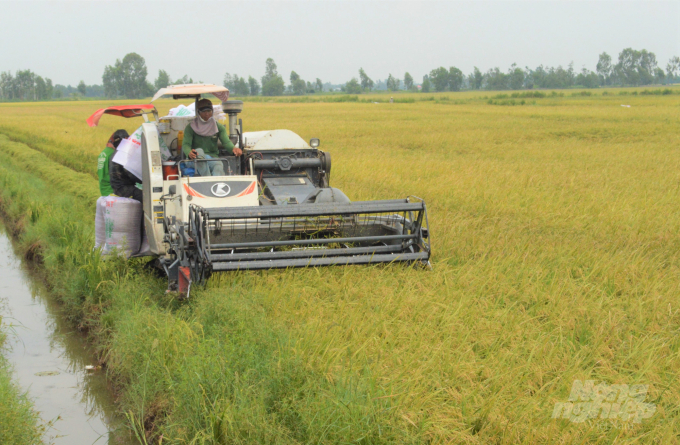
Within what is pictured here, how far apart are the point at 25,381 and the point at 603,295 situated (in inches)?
192

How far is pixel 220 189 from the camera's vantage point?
6223 mm

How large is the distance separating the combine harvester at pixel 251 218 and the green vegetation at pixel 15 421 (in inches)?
65.2

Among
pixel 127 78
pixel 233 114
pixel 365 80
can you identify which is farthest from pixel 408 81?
pixel 233 114

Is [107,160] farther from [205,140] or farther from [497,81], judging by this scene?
[497,81]

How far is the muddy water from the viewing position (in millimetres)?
4520

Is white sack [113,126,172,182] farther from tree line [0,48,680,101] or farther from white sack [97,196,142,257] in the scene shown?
tree line [0,48,680,101]

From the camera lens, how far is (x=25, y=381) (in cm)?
521

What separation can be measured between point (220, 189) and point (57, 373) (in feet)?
7.35

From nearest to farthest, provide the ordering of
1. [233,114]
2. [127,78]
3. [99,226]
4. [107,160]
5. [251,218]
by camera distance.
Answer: [251,218] < [99,226] < [107,160] < [233,114] < [127,78]

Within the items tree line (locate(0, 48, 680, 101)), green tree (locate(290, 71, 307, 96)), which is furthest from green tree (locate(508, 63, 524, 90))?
green tree (locate(290, 71, 307, 96))

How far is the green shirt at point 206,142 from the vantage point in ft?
23.1

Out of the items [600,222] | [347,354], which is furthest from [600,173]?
[347,354]

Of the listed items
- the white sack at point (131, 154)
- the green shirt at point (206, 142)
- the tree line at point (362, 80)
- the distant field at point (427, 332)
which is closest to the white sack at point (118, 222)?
the distant field at point (427, 332)

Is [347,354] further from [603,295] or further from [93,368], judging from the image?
[93,368]
